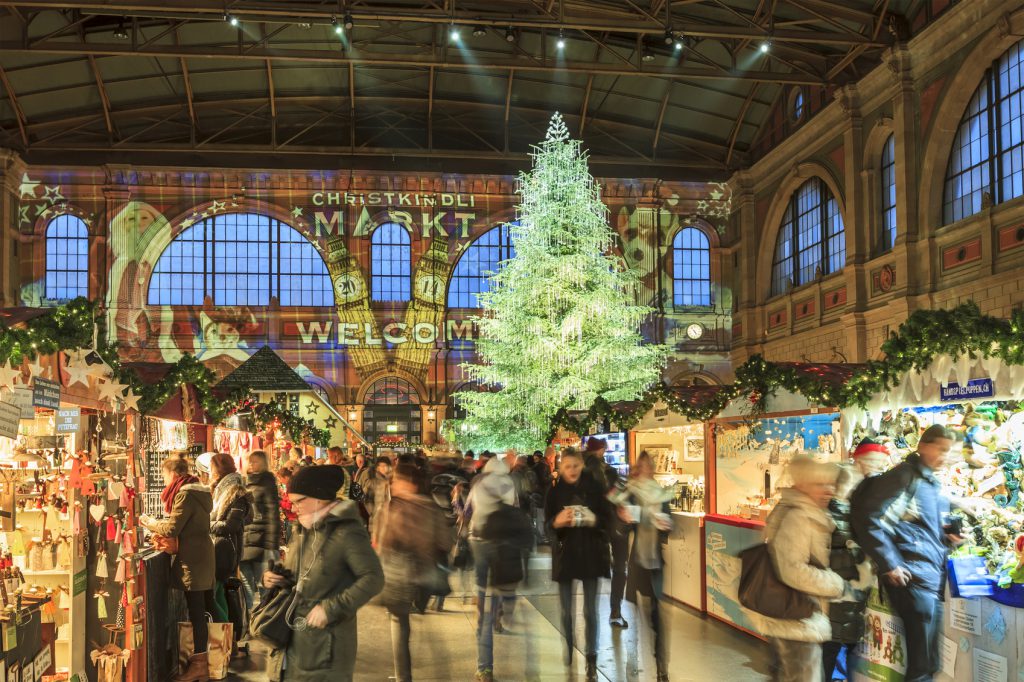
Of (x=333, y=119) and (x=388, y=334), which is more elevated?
(x=333, y=119)

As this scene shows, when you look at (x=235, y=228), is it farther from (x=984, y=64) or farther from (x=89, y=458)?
(x=89, y=458)

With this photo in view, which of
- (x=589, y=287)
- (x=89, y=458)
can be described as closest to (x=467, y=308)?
(x=589, y=287)

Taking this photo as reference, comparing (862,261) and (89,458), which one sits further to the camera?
(862,261)

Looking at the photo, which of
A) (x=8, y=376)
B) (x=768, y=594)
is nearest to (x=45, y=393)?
(x=8, y=376)

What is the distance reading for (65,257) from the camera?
3319 centimetres

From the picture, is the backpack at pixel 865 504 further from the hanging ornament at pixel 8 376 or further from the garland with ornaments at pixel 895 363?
the hanging ornament at pixel 8 376

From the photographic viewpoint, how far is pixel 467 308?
115 feet

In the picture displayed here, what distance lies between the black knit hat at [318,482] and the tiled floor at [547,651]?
151 inches

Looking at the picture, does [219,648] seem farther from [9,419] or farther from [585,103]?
[585,103]

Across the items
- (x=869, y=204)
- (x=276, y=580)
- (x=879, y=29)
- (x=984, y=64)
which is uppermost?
(x=879, y=29)

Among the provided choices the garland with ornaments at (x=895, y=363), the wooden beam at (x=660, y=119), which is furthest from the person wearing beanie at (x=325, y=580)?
the wooden beam at (x=660, y=119)

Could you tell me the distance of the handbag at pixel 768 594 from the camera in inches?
203

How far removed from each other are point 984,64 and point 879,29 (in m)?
3.58

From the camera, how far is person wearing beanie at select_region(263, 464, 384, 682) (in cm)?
461
